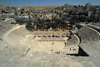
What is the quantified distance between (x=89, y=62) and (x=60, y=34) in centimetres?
1877

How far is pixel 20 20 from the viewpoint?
42.4 metres

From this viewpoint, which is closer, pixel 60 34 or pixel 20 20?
pixel 60 34

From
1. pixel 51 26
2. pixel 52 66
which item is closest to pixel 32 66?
pixel 52 66

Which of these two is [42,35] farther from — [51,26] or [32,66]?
[32,66]

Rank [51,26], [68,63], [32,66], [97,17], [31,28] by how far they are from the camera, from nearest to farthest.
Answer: [32,66]
[68,63]
[31,28]
[51,26]
[97,17]

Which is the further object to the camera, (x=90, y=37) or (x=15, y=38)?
(x=15, y=38)

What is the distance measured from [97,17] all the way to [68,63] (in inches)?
1812

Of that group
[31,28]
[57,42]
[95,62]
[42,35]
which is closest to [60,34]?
[57,42]

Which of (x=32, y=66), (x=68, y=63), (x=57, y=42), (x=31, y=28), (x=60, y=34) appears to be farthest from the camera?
(x=31, y=28)

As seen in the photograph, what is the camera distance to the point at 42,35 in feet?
77.2

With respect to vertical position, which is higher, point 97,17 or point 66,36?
point 97,17

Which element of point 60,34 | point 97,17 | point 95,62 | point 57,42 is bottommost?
point 57,42

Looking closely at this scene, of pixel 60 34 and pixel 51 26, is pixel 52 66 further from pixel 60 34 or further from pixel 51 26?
pixel 51 26

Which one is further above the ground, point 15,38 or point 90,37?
point 90,37
